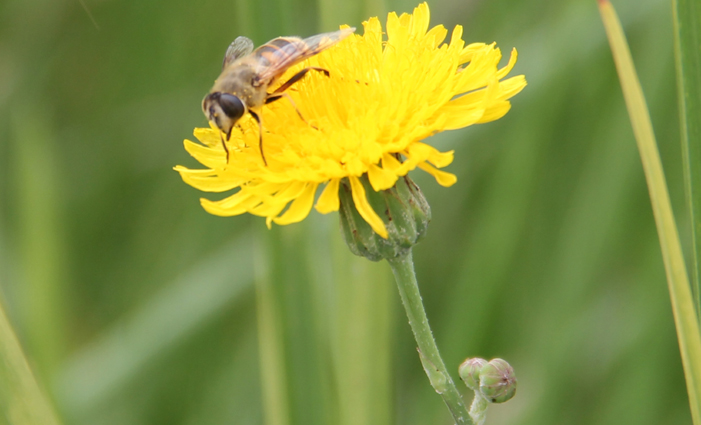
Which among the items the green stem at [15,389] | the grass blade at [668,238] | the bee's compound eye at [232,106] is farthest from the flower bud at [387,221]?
the green stem at [15,389]

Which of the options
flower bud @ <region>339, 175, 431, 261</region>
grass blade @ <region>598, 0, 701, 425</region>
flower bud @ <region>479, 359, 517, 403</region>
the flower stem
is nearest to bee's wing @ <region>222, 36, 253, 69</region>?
flower bud @ <region>339, 175, 431, 261</region>

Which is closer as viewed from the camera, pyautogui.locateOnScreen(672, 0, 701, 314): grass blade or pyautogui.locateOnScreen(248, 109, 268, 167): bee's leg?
pyautogui.locateOnScreen(672, 0, 701, 314): grass blade

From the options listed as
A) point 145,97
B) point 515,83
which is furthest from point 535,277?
point 145,97

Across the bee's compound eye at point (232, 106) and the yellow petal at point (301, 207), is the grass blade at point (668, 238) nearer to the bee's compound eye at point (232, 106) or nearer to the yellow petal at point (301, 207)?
the yellow petal at point (301, 207)

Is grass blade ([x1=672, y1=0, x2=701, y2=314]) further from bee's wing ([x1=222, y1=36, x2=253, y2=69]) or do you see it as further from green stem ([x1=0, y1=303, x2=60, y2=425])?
green stem ([x1=0, y1=303, x2=60, y2=425])

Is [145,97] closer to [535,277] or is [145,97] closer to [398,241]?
[535,277]

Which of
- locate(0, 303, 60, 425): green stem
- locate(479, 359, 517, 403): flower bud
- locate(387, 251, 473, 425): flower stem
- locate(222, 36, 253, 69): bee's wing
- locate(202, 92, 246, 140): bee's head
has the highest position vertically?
locate(222, 36, 253, 69): bee's wing
